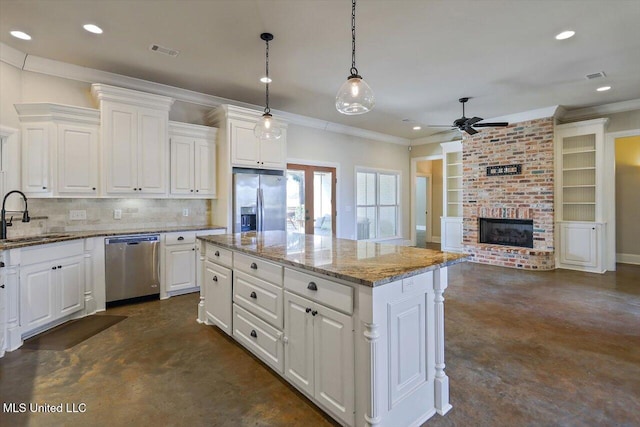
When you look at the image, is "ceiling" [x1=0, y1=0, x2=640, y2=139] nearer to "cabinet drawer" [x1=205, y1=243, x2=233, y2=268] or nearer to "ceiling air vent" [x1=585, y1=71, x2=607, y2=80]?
"ceiling air vent" [x1=585, y1=71, x2=607, y2=80]

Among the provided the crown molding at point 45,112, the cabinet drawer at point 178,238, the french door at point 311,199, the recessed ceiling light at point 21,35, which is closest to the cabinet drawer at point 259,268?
the cabinet drawer at point 178,238

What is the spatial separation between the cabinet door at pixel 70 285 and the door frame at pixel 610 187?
7.98 meters

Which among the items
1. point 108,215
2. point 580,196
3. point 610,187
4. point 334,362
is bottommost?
point 334,362

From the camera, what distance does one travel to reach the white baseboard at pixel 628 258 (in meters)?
6.16

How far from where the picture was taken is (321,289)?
1.82 metres

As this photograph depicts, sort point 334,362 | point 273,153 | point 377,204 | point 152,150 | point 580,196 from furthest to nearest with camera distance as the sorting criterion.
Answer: point 377,204
point 580,196
point 273,153
point 152,150
point 334,362

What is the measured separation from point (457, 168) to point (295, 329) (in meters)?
6.62

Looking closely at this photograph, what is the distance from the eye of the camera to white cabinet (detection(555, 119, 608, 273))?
17.9 feet

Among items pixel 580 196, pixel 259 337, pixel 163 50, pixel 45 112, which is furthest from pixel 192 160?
pixel 580 196

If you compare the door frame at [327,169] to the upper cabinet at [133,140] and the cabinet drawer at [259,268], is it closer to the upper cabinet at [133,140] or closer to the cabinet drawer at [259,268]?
the upper cabinet at [133,140]

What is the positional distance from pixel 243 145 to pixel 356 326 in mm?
3683

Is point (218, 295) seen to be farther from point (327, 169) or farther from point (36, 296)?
point (327, 169)

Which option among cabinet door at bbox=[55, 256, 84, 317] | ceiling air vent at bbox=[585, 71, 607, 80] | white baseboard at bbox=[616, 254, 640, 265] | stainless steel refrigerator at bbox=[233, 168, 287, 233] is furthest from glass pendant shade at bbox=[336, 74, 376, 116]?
white baseboard at bbox=[616, 254, 640, 265]

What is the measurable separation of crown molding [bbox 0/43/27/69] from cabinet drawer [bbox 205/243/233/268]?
297 cm
